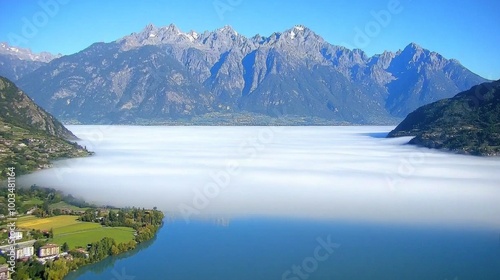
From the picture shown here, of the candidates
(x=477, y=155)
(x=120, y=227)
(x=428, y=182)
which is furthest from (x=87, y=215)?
(x=477, y=155)

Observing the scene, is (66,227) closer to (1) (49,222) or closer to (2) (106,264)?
(1) (49,222)

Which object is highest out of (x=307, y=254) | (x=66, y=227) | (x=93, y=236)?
(x=66, y=227)

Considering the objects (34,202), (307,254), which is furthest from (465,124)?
(34,202)

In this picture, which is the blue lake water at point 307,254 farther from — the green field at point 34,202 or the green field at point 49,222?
the green field at point 34,202

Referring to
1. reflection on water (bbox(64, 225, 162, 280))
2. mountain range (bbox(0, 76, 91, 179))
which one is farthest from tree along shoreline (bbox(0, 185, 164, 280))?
mountain range (bbox(0, 76, 91, 179))

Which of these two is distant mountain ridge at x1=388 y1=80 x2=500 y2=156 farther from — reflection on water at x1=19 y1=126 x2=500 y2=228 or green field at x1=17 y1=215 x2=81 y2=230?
green field at x1=17 y1=215 x2=81 y2=230

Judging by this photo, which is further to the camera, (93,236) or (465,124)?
(465,124)
